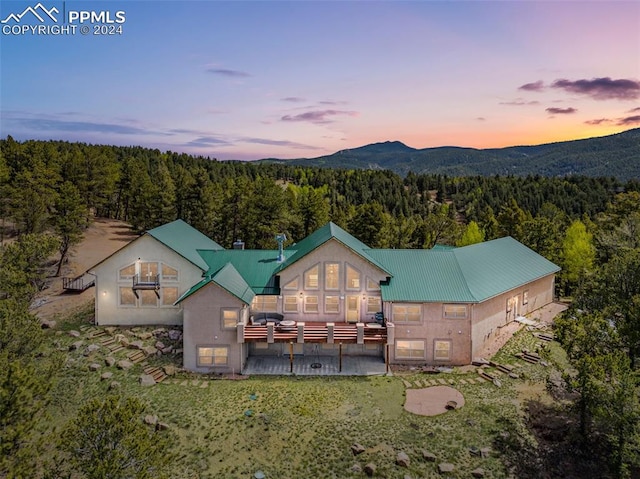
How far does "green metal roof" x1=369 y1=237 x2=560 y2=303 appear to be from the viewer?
103ft

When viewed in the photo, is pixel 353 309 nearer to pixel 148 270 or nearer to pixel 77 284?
pixel 148 270

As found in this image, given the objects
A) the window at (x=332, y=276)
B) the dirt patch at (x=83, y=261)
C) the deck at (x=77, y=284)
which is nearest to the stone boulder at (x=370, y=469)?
the window at (x=332, y=276)

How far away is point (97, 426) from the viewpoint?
14484 mm

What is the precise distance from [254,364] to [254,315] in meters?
3.73

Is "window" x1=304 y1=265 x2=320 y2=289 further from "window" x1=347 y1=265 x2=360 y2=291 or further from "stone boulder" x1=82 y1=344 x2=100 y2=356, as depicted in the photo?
"stone boulder" x1=82 y1=344 x2=100 y2=356

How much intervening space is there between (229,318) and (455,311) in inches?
616

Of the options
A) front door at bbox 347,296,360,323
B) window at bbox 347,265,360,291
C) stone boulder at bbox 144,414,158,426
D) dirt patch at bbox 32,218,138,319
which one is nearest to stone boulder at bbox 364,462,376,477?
stone boulder at bbox 144,414,158,426

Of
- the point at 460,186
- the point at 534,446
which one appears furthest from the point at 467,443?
the point at 460,186

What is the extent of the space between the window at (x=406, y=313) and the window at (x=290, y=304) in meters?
7.37

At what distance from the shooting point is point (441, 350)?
3122cm

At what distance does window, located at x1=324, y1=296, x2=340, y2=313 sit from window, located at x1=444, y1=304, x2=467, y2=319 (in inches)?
306

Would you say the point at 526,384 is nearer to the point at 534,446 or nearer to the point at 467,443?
the point at 534,446

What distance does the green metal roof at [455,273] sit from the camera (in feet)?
103

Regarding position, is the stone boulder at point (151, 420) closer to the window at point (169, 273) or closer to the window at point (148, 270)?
the window at point (169, 273)
